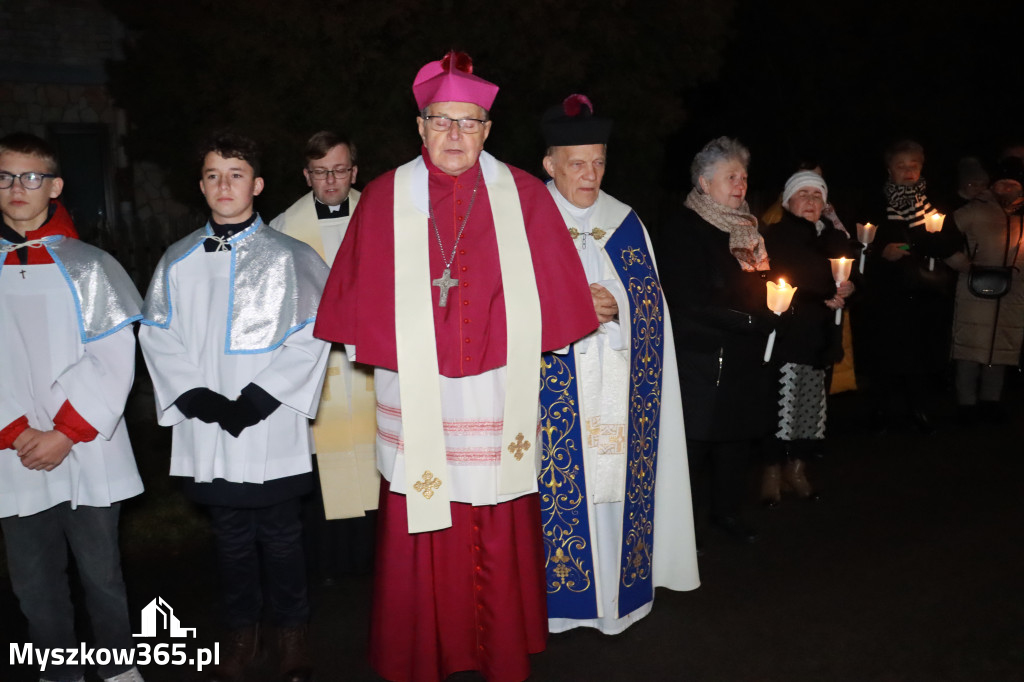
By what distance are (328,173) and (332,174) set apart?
2 centimetres

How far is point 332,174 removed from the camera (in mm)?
4809

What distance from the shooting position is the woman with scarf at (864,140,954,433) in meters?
7.48

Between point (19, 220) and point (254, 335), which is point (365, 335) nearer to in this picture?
point (254, 335)

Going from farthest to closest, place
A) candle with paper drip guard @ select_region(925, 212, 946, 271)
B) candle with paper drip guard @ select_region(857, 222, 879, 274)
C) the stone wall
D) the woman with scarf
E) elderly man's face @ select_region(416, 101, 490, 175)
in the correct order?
the stone wall < the woman with scarf < candle with paper drip guard @ select_region(925, 212, 946, 271) < candle with paper drip guard @ select_region(857, 222, 879, 274) < elderly man's face @ select_region(416, 101, 490, 175)

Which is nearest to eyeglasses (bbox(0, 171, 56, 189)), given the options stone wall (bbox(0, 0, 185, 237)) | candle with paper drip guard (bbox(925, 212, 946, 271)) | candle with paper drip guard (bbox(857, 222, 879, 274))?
candle with paper drip guard (bbox(857, 222, 879, 274))

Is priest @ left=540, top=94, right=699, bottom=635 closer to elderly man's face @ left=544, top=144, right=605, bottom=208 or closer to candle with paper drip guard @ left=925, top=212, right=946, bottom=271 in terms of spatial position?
elderly man's face @ left=544, top=144, right=605, bottom=208

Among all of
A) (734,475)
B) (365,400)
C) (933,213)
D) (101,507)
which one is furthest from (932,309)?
(101,507)

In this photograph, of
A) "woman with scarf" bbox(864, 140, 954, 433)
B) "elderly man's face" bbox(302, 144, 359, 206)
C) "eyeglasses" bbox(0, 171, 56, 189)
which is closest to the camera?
"eyeglasses" bbox(0, 171, 56, 189)

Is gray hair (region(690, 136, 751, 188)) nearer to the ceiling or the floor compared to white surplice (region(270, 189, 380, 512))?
nearer to the ceiling

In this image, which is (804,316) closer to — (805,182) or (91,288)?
(805,182)

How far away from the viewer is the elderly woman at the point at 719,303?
5.13 metres

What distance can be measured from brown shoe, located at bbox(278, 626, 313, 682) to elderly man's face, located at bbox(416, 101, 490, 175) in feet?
6.48

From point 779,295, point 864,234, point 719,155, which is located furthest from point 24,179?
point 864,234

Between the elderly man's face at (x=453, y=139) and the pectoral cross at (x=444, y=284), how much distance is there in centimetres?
40
